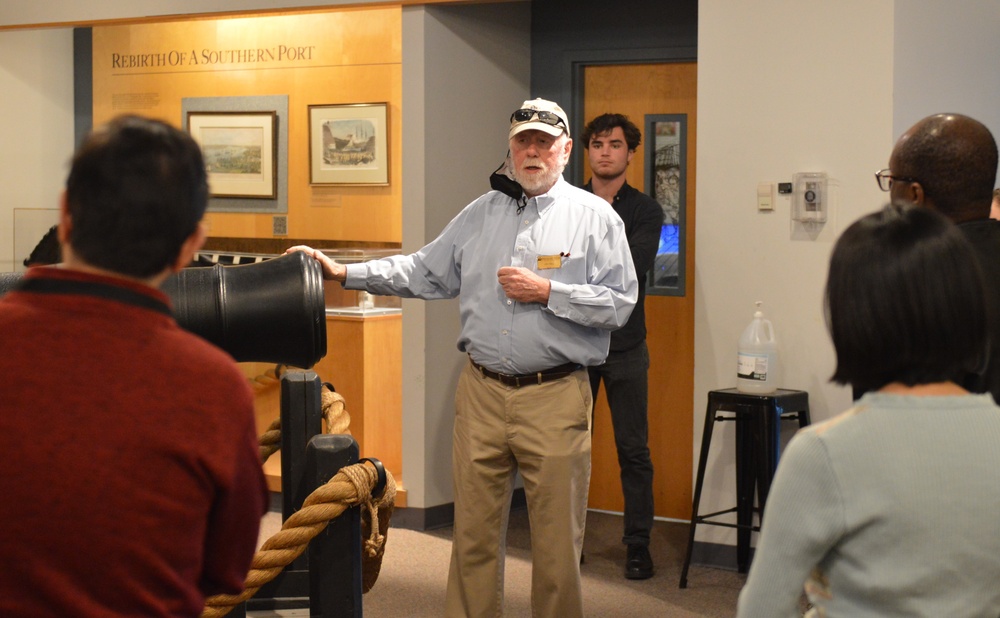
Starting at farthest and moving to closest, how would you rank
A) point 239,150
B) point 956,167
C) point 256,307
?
point 239,150 < point 256,307 < point 956,167

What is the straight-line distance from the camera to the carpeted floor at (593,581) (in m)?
4.13

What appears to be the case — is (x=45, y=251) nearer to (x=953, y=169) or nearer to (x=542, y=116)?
(x=542, y=116)

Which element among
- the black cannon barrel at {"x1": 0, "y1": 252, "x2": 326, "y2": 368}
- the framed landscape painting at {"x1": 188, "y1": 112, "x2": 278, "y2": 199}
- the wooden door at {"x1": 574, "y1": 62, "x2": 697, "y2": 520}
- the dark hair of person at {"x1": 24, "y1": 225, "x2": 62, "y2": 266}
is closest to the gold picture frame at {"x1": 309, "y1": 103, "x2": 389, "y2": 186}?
the framed landscape painting at {"x1": 188, "y1": 112, "x2": 278, "y2": 199}

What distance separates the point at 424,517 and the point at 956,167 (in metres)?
3.59

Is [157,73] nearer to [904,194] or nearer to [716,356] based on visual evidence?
[716,356]

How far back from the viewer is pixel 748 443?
4488 millimetres

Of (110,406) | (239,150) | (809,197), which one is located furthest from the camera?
(239,150)

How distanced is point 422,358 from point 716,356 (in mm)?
1399

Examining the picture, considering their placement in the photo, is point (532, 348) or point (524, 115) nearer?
point (532, 348)

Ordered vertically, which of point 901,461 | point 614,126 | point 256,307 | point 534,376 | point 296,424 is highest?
point 614,126

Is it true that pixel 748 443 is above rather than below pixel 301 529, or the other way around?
below

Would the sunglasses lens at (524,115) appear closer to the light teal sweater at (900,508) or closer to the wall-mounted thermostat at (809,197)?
the wall-mounted thermostat at (809,197)

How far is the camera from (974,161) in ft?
6.97

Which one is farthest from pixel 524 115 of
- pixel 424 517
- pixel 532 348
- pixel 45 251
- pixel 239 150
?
pixel 45 251
